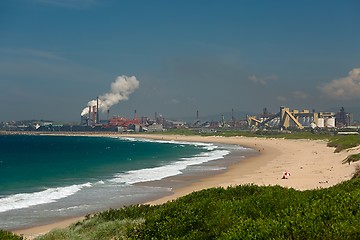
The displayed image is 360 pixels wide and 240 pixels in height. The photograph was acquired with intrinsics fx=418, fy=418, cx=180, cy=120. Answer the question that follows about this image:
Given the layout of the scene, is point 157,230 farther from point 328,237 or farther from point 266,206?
point 328,237

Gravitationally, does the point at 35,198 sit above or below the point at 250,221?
below

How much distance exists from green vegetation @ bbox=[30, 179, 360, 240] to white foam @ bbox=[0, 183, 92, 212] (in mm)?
14657

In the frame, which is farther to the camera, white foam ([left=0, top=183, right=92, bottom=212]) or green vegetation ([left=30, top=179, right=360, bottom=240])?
white foam ([left=0, top=183, right=92, bottom=212])

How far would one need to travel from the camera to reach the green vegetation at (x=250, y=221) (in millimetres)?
7789

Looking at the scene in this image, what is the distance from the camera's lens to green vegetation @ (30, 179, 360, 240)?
7.79m

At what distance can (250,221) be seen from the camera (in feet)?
28.7

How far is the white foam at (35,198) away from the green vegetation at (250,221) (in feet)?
48.1

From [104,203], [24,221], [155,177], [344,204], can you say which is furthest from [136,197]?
[344,204]

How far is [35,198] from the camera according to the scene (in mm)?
32125

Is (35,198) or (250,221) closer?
(250,221)

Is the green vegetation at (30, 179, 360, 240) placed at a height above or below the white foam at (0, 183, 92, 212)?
above

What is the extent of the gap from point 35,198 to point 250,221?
88.1 ft

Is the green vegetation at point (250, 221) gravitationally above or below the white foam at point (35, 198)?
above

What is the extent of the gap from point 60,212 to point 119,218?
38.5 feet
